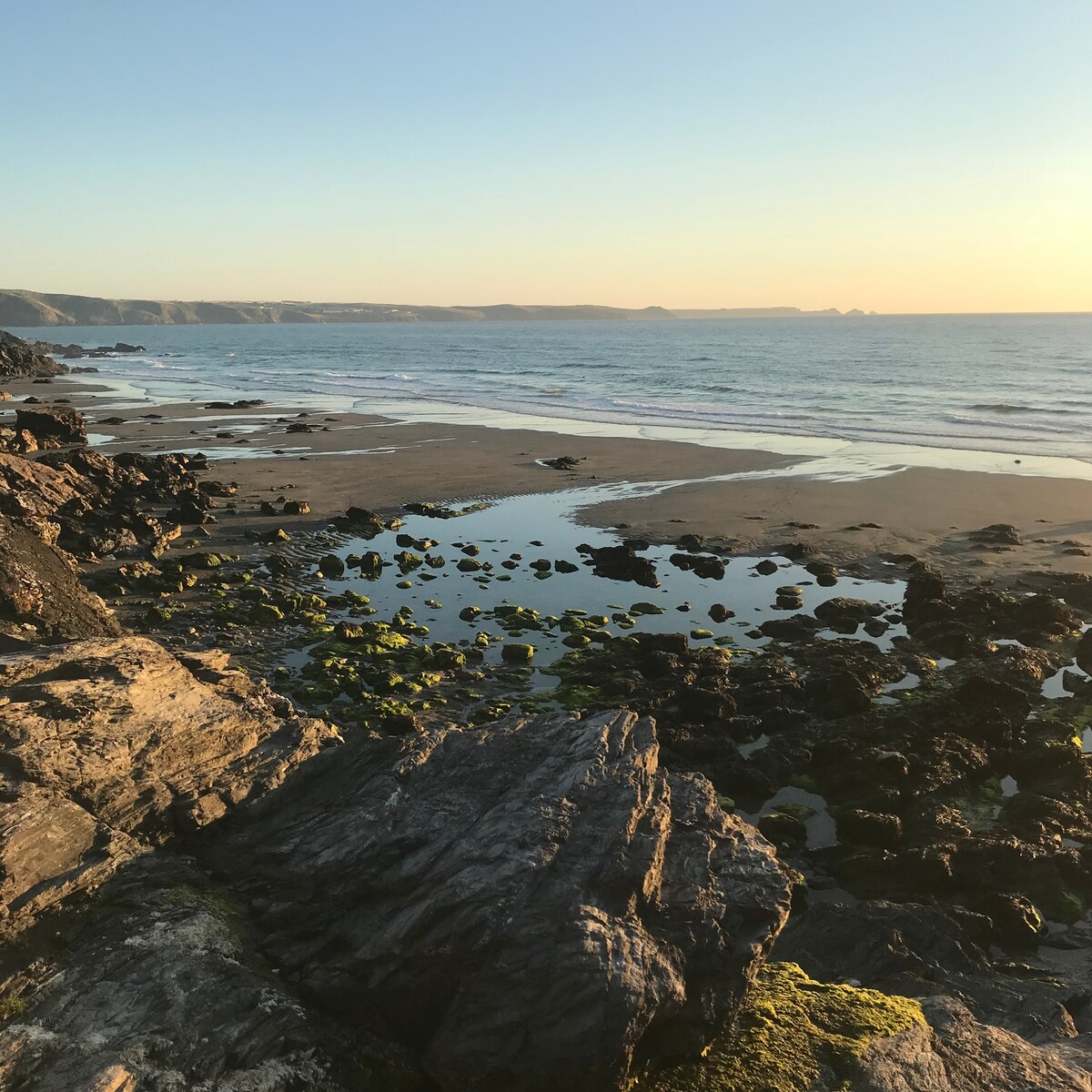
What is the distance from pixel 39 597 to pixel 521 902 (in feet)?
26.3

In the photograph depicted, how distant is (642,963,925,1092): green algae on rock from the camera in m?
5.74

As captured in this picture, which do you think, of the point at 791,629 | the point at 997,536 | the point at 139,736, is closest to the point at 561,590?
the point at 791,629

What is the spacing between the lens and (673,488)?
92.6 feet

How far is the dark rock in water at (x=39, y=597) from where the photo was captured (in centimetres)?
1016

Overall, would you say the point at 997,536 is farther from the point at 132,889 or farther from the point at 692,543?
the point at 132,889

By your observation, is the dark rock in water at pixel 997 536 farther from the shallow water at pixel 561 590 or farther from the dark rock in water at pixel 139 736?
the dark rock in water at pixel 139 736

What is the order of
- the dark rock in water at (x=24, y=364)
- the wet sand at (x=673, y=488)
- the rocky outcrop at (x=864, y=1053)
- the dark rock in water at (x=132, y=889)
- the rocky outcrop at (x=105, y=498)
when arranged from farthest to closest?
the dark rock in water at (x=24, y=364), the wet sand at (x=673, y=488), the rocky outcrop at (x=105, y=498), the rocky outcrop at (x=864, y=1053), the dark rock in water at (x=132, y=889)

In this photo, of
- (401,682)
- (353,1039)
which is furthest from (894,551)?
(353,1039)

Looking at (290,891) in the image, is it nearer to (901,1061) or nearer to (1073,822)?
(901,1061)

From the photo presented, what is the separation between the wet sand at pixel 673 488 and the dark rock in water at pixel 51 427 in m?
1.37

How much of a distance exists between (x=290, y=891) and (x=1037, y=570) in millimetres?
18367

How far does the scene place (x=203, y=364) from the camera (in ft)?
328

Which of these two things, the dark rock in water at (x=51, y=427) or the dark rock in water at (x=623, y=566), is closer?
the dark rock in water at (x=623, y=566)

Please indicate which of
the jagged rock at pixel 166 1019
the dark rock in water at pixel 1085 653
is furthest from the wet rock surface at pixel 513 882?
the dark rock in water at pixel 1085 653
